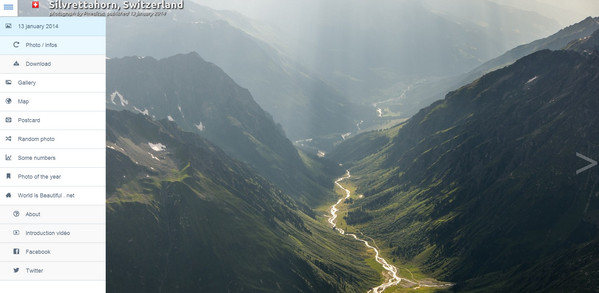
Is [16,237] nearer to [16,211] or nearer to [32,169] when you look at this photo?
[16,211]

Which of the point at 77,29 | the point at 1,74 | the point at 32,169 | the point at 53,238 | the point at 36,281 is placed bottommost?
the point at 36,281

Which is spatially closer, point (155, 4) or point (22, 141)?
point (22, 141)

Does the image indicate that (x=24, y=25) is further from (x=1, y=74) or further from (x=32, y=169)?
(x=32, y=169)

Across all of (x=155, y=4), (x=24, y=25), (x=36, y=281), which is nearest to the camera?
(x=36, y=281)

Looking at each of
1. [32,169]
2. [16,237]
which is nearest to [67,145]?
[32,169]

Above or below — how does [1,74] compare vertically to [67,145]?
above

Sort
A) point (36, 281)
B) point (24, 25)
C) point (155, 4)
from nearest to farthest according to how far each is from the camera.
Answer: point (36, 281) < point (24, 25) < point (155, 4)
